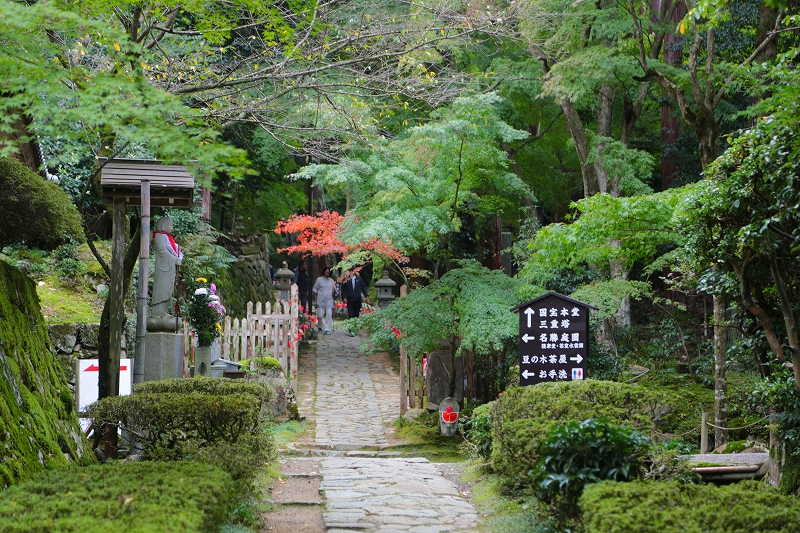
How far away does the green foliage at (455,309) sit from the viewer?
12820 millimetres

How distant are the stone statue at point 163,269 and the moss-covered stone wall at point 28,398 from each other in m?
3.14

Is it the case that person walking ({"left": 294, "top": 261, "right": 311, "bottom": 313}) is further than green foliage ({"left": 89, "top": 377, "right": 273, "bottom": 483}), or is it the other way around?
person walking ({"left": 294, "top": 261, "right": 311, "bottom": 313})

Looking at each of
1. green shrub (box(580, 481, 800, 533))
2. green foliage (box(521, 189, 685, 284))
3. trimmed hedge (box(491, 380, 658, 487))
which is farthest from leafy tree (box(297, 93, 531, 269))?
green shrub (box(580, 481, 800, 533))

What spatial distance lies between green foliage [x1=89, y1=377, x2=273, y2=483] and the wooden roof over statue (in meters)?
3.01

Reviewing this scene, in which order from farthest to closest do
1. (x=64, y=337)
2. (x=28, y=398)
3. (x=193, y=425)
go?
(x=64, y=337) < (x=193, y=425) < (x=28, y=398)

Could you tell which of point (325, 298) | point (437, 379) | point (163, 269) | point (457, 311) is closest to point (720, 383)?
point (457, 311)

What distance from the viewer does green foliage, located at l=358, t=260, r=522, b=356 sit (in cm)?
1282

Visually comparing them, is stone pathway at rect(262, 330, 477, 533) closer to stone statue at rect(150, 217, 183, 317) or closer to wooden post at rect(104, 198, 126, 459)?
wooden post at rect(104, 198, 126, 459)

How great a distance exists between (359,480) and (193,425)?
8.65 feet

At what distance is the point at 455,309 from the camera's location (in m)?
13.5

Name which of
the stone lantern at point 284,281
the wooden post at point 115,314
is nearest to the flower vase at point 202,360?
the wooden post at point 115,314

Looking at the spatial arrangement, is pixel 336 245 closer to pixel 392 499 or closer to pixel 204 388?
pixel 204 388

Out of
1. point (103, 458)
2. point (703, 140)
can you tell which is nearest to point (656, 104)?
point (703, 140)

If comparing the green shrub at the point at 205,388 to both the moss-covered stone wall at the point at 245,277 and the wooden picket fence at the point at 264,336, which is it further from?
the moss-covered stone wall at the point at 245,277
